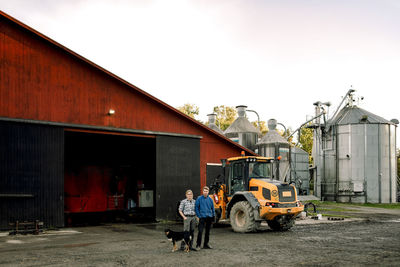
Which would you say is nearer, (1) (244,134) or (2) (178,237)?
(2) (178,237)

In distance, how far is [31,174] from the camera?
15.5m

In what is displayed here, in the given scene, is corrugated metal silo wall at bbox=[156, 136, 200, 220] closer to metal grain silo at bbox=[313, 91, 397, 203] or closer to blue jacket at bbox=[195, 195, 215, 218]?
blue jacket at bbox=[195, 195, 215, 218]

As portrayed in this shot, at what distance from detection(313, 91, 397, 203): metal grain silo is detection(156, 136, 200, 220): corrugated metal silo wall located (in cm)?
2019

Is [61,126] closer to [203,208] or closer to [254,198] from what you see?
[203,208]

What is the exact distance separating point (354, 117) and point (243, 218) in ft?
85.0

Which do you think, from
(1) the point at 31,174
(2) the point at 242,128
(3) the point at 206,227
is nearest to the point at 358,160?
(2) the point at 242,128

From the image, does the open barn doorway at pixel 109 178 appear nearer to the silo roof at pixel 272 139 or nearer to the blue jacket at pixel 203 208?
the blue jacket at pixel 203 208

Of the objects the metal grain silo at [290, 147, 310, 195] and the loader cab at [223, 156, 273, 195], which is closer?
the loader cab at [223, 156, 273, 195]

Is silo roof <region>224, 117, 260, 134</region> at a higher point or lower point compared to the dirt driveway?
higher

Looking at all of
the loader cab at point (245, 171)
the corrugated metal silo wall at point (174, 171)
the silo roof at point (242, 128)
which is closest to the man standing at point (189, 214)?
the loader cab at point (245, 171)

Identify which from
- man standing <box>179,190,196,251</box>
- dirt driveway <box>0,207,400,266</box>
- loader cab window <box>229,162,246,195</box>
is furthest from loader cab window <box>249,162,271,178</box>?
man standing <box>179,190,196,251</box>

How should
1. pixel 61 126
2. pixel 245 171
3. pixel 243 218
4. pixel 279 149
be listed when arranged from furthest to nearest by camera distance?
pixel 279 149 → pixel 61 126 → pixel 245 171 → pixel 243 218

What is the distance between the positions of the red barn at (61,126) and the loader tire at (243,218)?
18.3ft

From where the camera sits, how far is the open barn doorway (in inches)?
973
